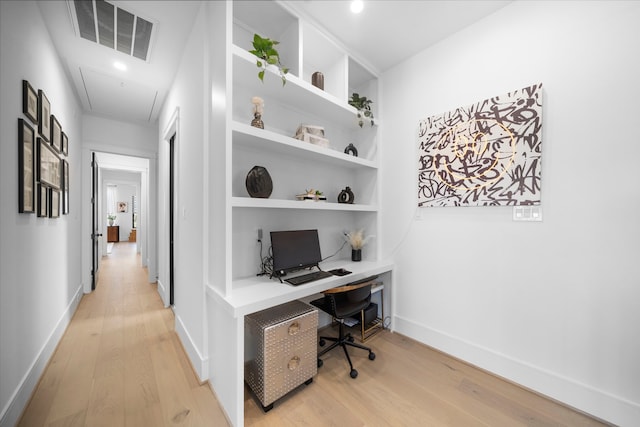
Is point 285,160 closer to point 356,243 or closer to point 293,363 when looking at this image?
point 356,243

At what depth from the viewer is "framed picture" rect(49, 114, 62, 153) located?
7.02ft

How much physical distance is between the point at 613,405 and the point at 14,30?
13.8ft

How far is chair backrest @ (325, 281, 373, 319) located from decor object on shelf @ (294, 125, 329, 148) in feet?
4.05

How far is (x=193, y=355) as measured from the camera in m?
2.01

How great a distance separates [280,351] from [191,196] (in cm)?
143

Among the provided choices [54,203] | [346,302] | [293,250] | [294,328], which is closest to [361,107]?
[293,250]

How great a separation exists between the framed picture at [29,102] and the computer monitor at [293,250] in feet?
5.78

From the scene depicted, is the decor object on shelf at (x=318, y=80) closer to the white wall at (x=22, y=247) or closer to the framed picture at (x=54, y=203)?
the white wall at (x=22, y=247)

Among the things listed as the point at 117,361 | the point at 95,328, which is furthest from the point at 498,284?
the point at 95,328

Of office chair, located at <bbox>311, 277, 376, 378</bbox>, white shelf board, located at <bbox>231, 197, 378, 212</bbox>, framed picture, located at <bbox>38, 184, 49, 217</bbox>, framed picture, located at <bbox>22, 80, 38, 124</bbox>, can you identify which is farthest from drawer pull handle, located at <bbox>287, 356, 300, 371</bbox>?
framed picture, located at <bbox>22, 80, 38, 124</bbox>

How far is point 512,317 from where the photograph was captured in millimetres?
1863

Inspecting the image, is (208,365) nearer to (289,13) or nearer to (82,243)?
(289,13)

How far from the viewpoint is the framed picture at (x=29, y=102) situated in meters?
1.57

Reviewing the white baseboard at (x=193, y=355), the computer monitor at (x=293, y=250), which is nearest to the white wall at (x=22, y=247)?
the white baseboard at (x=193, y=355)
